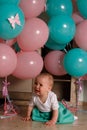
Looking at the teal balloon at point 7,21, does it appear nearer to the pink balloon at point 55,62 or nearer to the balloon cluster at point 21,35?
the balloon cluster at point 21,35

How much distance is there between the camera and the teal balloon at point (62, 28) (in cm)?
247

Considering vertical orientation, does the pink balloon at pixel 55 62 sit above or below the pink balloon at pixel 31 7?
below

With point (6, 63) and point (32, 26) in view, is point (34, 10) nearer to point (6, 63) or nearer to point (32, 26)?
point (32, 26)

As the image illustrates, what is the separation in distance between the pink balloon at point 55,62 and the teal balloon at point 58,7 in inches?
13.7

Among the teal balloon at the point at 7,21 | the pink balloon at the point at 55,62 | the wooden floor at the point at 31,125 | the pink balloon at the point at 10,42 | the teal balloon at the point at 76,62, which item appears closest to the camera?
the teal balloon at the point at 7,21

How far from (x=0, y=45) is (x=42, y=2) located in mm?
522

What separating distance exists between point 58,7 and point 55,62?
460 millimetres

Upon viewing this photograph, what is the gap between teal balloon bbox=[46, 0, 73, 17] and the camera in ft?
8.35

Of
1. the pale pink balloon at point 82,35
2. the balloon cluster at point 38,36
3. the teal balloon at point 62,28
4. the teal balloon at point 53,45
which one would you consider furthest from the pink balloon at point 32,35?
the pale pink balloon at point 82,35

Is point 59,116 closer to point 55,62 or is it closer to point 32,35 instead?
point 55,62

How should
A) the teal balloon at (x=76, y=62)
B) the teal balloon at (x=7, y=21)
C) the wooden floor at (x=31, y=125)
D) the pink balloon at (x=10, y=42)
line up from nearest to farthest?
1. the teal balloon at (x=7, y=21)
2. the wooden floor at (x=31, y=125)
3. the pink balloon at (x=10, y=42)
4. the teal balloon at (x=76, y=62)

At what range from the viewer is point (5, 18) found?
6.97 ft

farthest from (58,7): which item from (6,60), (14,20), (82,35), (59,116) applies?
(59,116)

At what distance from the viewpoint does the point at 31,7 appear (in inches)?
94.3
